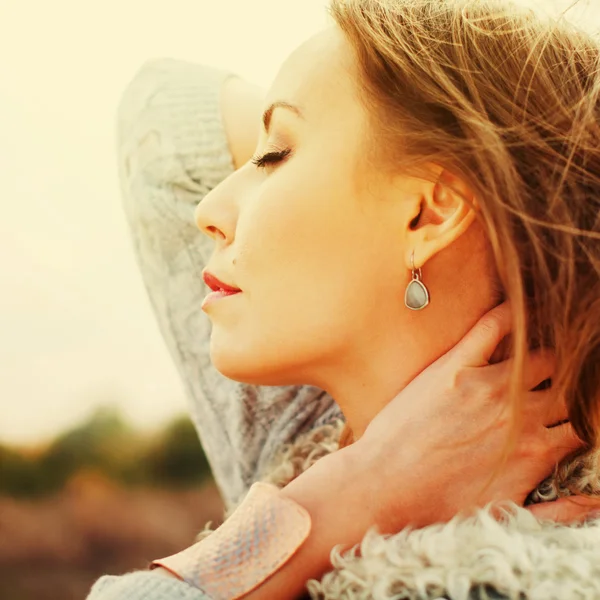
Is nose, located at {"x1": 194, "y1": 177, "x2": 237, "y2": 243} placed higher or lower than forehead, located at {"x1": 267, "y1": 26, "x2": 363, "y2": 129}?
lower

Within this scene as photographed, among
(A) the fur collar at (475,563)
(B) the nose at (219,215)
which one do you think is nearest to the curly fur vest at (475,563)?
(A) the fur collar at (475,563)

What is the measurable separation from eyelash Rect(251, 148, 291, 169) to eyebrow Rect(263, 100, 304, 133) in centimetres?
5

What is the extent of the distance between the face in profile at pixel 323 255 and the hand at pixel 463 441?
0.27ft

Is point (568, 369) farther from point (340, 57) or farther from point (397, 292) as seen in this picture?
point (340, 57)

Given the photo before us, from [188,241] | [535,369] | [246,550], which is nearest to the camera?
[246,550]

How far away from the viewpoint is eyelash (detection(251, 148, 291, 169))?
1162mm

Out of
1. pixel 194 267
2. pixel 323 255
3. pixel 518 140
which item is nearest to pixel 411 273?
pixel 323 255

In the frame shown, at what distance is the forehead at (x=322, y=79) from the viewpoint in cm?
114

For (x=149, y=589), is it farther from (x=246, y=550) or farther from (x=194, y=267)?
(x=194, y=267)

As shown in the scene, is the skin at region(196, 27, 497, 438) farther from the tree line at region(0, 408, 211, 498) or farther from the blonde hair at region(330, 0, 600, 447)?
the tree line at region(0, 408, 211, 498)

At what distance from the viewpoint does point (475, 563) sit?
33.5 inches

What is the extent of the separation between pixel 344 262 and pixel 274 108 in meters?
0.28

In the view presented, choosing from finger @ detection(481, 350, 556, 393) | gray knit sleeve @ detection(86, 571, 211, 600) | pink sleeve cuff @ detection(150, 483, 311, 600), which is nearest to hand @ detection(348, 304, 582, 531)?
finger @ detection(481, 350, 556, 393)

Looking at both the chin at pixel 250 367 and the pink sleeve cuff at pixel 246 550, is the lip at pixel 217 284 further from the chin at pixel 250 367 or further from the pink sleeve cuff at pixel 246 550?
the pink sleeve cuff at pixel 246 550
